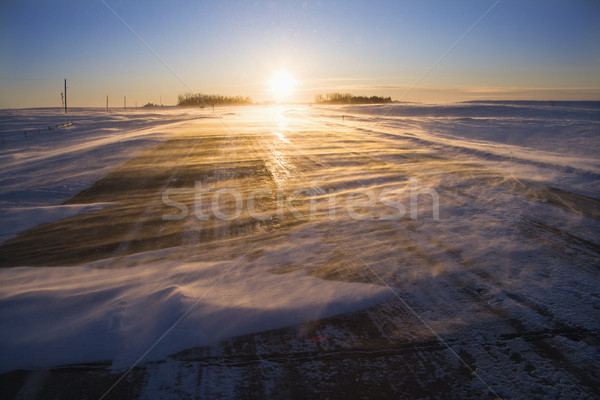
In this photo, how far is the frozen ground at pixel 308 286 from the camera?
78.1 inches

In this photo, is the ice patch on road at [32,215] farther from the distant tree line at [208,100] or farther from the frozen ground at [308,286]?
the distant tree line at [208,100]

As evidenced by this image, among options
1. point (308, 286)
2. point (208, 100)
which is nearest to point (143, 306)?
point (308, 286)

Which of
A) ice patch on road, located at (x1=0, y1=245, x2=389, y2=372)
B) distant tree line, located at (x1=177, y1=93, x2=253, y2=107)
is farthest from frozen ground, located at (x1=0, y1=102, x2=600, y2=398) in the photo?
distant tree line, located at (x1=177, y1=93, x2=253, y2=107)

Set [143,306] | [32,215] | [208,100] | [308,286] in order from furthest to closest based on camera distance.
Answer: [208,100] → [32,215] → [308,286] → [143,306]

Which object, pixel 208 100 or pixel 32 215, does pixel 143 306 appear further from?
pixel 208 100

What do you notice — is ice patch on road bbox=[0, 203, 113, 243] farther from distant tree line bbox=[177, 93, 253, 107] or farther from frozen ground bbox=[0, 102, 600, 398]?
distant tree line bbox=[177, 93, 253, 107]

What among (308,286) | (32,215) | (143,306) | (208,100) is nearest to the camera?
(143,306)

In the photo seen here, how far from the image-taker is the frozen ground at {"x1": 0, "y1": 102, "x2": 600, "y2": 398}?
1984 mm

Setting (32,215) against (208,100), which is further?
(208,100)

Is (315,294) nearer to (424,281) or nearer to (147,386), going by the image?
(424,281)

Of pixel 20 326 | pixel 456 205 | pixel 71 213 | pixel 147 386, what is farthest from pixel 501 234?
pixel 71 213

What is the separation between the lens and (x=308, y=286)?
288 cm

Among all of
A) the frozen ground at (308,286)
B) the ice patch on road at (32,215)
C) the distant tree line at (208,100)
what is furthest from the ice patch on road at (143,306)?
the distant tree line at (208,100)

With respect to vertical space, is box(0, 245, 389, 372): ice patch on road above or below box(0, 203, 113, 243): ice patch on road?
below
